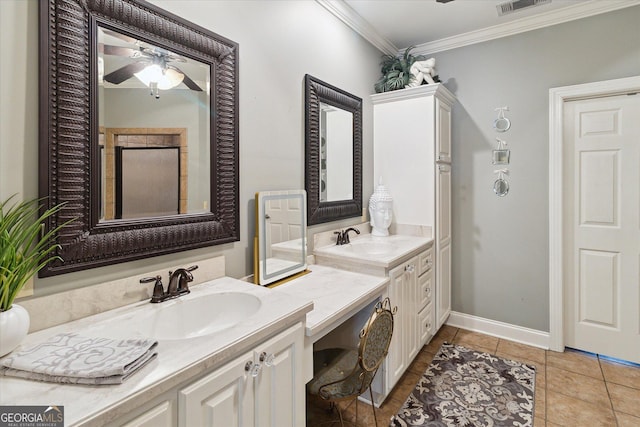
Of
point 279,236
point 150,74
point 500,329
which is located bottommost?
point 500,329

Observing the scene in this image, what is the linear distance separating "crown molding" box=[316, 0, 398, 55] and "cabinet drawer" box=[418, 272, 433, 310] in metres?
2.08

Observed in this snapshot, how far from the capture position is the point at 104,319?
1120mm

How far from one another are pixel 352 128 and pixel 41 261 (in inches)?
85.0

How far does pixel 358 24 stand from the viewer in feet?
8.56

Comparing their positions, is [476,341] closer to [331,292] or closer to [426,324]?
[426,324]

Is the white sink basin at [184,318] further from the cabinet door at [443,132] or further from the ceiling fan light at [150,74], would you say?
the cabinet door at [443,132]

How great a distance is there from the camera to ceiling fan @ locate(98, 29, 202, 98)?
3.99 feet

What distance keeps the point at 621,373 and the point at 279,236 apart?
2.72 meters

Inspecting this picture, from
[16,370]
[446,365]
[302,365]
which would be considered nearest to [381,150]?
[446,365]

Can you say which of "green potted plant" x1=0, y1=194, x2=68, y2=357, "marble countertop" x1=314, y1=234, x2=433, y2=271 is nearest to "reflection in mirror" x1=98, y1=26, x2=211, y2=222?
"green potted plant" x1=0, y1=194, x2=68, y2=357

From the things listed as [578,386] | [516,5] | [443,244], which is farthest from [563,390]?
[516,5]

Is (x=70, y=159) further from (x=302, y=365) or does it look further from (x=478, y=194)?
(x=478, y=194)

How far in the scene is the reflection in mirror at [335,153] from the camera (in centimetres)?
230

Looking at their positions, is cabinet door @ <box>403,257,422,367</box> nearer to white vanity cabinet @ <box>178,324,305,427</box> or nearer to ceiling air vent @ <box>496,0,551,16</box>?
white vanity cabinet @ <box>178,324,305,427</box>
